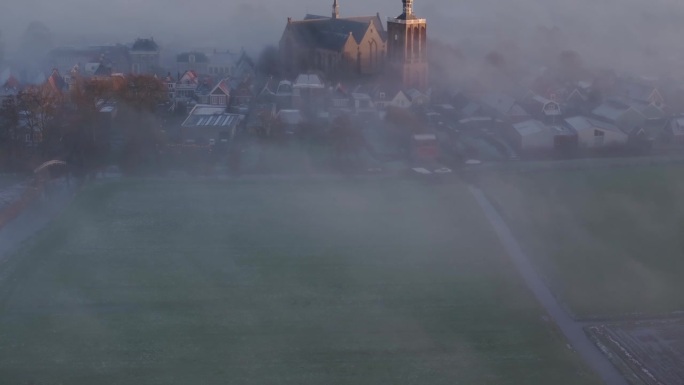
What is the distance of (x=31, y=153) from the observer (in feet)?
25.4

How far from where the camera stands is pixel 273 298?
446 cm

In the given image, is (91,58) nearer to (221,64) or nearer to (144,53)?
(144,53)

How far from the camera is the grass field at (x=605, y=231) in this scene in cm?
451

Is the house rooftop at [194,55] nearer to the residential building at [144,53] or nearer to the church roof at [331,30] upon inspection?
the residential building at [144,53]

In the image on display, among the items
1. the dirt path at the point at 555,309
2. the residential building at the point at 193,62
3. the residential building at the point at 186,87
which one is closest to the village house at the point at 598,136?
the dirt path at the point at 555,309

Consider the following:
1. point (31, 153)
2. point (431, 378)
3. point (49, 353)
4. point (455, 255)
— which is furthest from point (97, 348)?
point (31, 153)

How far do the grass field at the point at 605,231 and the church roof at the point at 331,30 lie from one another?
15.2 feet

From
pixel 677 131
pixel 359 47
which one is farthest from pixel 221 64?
pixel 677 131

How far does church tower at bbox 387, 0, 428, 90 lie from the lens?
1052 centimetres

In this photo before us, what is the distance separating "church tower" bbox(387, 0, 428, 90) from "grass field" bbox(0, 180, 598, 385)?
4.26m

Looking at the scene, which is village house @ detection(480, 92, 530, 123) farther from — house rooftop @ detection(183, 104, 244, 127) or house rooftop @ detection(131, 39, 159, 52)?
house rooftop @ detection(131, 39, 159, 52)

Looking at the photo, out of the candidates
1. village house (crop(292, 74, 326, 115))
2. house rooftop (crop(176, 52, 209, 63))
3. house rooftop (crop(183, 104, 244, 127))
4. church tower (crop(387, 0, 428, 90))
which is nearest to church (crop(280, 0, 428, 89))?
church tower (crop(387, 0, 428, 90))

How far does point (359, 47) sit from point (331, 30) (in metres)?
0.62

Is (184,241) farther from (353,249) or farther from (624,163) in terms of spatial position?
(624,163)
